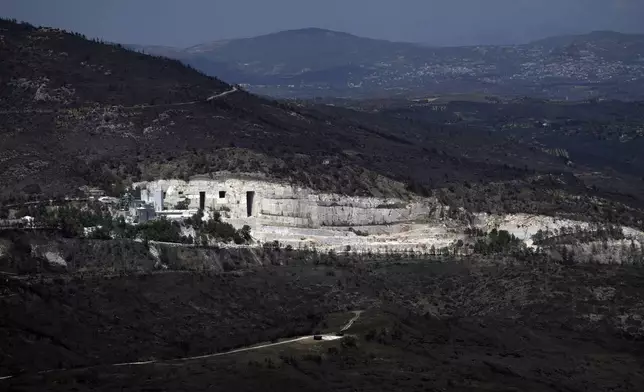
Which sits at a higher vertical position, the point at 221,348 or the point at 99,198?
the point at 99,198

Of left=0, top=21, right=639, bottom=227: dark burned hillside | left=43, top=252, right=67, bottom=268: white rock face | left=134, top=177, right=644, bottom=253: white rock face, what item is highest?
left=0, top=21, right=639, bottom=227: dark burned hillside

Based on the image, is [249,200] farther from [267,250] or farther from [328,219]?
[267,250]

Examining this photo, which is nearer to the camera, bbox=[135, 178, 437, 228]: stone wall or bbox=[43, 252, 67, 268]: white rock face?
bbox=[43, 252, 67, 268]: white rock face

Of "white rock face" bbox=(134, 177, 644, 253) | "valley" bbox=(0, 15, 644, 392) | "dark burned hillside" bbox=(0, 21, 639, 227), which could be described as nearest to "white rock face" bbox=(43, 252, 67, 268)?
"valley" bbox=(0, 15, 644, 392)

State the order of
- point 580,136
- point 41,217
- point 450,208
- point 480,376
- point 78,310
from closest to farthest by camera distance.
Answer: point 480,376 → point 78,310 → point 41,217 → point 450,208 → point 580,136

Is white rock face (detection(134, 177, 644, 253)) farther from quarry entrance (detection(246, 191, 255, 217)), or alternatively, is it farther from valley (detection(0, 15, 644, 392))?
valley (detection(0, 15, 644, 392))

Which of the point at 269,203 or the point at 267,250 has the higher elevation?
the point at 269,203

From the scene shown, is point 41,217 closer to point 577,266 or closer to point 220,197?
point 220,197

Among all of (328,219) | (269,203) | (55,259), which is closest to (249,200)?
(269,203)

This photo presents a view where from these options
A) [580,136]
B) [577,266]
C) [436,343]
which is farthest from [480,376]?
[580,136]
